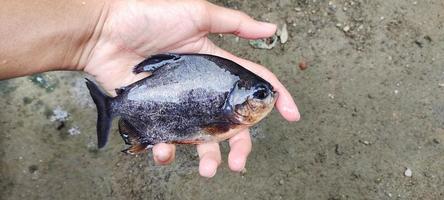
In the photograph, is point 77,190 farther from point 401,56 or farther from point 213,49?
point 401,56

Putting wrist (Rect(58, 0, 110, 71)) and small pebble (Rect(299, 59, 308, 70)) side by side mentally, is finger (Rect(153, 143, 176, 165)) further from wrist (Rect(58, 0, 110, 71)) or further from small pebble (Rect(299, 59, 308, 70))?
small pebble (Rect(299, 59, 308, 70))

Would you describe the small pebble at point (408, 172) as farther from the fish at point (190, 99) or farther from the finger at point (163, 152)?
the finger at point (163, 152)

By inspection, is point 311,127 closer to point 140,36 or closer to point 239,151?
point 239,151

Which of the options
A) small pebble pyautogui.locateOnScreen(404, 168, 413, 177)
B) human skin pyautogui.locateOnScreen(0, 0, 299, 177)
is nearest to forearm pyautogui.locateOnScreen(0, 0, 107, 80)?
human skin pyautogui.locateOnScreen(0, 0, 299, 177)

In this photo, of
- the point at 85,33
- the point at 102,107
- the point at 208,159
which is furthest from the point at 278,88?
the point at 85,33

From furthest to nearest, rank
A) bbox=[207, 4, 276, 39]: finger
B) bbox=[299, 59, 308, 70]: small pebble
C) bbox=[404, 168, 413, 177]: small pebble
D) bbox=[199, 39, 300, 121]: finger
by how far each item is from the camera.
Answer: bbox=[299, 59, 308, 70]: small pebble → bbox=[404, 168, 413, 177]: small pebble → bbox=[207, 4, 276, 39]: finger → bbox=[199, 39, 300, 121]: finger

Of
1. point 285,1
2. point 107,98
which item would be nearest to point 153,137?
point 107,98
